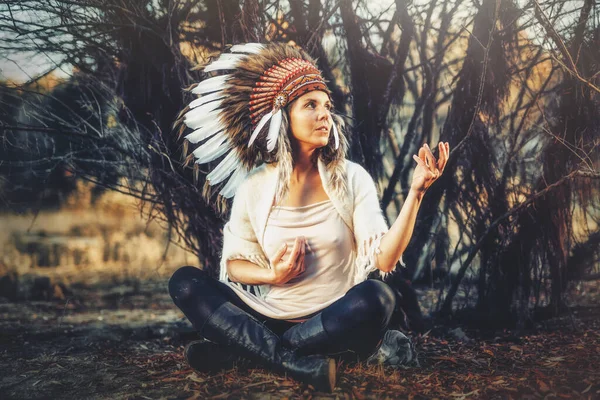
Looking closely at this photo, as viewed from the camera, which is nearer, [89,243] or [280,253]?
[280,253]

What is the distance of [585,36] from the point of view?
326cm

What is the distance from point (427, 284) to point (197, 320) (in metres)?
1.72

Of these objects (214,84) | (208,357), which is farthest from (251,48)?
(208,357)

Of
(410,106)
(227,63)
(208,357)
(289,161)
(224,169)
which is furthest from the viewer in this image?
(410,106)

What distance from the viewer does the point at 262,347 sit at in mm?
2385

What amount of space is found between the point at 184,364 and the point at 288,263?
0.91 metres

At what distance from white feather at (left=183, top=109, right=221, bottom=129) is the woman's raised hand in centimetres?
80

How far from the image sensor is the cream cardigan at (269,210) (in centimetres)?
254

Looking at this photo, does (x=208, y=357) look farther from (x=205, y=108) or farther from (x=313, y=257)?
(x=205, y=108)

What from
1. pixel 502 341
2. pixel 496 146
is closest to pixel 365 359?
pixel 502 341

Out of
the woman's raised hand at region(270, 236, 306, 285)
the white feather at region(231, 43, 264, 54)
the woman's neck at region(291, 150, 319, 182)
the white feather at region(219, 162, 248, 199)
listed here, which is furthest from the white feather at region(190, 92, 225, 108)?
the woman's raised hand at region(270, 236, 306, 285)

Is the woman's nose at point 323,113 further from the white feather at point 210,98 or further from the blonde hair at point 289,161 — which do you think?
the white feather at point 210,98

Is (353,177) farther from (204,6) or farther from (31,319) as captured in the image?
(31,319)

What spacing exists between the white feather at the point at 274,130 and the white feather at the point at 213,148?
306 millimetres
